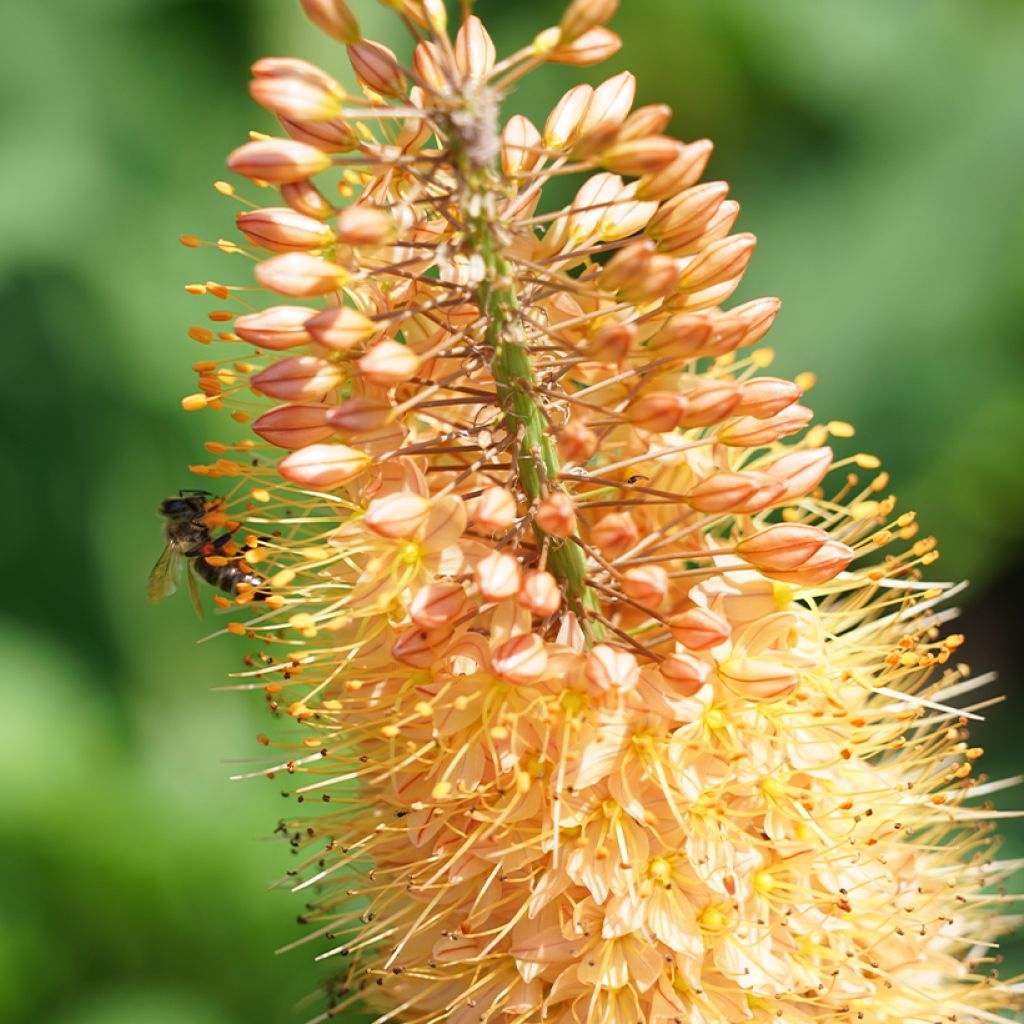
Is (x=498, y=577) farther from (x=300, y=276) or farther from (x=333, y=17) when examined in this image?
(x=333, y=17)

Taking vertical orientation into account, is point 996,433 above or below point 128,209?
below

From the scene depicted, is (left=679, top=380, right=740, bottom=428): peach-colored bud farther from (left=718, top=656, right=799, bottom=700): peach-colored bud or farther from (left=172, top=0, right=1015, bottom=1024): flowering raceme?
(left=718, top=656, right=799, bottom=700): peach-colored bud

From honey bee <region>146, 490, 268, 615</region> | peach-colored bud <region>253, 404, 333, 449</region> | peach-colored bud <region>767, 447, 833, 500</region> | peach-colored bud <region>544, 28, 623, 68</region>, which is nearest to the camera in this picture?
peach-colored bud <region>544, 28, 623, 68</region>

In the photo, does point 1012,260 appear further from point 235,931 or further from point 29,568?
point 29,568

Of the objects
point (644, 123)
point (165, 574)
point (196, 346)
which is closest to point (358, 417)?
point (644, 123)

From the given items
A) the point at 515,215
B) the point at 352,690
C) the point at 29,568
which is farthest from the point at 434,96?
the point at 29,568

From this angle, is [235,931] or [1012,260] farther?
[1012,260]

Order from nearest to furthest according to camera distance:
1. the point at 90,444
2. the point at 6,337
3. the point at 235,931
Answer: the point at 235,931 < the point at 90,444 < the point at 6,337

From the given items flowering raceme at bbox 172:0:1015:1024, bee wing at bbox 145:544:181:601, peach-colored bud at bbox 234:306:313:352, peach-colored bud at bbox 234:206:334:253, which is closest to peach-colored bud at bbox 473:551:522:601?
flowering raceme at bbox 172:0:1015:1024
